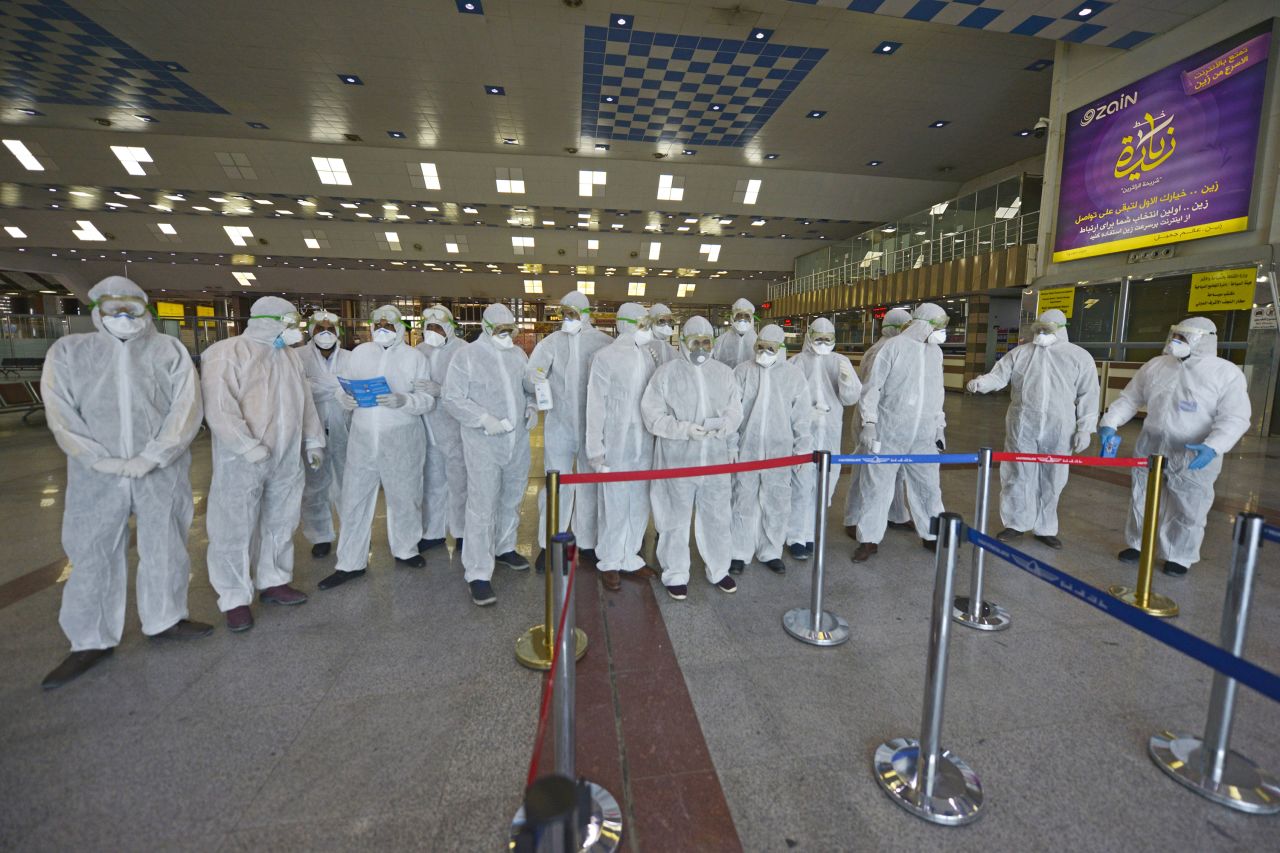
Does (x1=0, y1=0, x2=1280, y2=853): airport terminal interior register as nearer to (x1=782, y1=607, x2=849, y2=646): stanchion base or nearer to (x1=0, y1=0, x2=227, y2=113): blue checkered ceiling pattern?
(x1=782, y1=607, x2=849, y2=646): stanchion base

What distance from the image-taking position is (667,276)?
1039 inches

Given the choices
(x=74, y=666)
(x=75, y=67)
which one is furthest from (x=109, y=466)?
(x=75, y=67)

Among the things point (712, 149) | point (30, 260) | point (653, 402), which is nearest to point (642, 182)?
point (712, 149)

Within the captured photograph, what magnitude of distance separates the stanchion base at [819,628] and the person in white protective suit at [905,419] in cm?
111

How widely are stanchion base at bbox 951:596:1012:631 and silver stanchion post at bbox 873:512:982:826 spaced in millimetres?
1189

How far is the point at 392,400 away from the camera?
3320 millimetres

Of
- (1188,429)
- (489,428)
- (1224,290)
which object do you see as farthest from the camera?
(1224,290)

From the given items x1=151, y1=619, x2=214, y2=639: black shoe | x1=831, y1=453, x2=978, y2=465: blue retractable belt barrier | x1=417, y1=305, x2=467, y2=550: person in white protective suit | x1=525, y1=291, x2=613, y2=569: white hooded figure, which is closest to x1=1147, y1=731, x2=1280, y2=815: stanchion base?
x1=831, y1=453, x2=978, y2=465: blue retractable belt barrier

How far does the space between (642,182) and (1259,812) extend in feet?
60.1

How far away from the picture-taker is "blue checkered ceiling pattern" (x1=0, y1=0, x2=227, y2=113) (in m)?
9.75

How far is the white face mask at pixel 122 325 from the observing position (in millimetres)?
2502

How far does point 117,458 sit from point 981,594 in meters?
4.35

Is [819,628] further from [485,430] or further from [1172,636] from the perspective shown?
[485,430]

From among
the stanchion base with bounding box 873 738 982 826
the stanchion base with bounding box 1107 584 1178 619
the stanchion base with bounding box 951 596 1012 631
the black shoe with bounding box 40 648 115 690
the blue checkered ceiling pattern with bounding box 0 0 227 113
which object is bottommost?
the black shoe with bounding box 40 648 115 690
